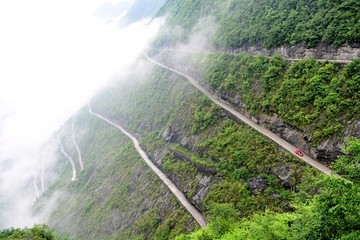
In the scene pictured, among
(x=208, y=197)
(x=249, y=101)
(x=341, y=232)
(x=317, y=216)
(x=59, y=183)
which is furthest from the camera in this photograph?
(x=59, y=183)

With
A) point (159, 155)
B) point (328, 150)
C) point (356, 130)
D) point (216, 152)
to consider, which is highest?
point (356, 130)

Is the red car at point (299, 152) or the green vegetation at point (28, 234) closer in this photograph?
the red car at point (299, 152)

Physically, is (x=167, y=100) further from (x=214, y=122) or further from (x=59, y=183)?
(x=59, y=183)

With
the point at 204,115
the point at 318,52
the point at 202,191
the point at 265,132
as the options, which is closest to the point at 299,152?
the point at 265,132

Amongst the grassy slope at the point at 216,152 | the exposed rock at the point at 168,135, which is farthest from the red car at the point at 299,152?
the exposed rock at the point at 168,135

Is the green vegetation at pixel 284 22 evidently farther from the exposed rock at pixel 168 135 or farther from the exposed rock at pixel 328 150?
the exposed rock at pixel 168 135

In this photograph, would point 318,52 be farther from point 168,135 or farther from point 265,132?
point 168,135

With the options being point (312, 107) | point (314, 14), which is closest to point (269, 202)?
point (312, 107)
